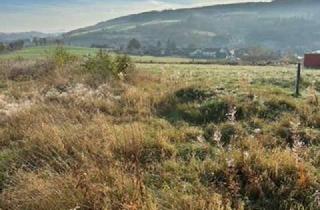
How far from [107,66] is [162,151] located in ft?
36.9

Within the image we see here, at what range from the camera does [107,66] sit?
19.0 m

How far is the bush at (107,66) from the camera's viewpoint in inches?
715

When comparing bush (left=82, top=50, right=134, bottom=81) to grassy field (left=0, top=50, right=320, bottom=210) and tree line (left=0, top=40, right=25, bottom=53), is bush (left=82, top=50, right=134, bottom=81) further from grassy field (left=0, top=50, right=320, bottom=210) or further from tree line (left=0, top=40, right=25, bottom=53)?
tree line (left=0, top=40, right=25, bottom=53)

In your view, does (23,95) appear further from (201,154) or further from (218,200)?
(218,200)

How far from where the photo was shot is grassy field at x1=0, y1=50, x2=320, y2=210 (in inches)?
245

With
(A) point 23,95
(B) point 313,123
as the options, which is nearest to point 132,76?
(A) point 23,95

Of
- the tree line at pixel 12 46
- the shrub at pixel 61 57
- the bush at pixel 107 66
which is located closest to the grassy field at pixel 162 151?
the bush at pixel 107 66

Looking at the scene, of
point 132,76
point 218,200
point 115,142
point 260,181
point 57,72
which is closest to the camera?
point 218,200

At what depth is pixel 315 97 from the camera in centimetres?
1291

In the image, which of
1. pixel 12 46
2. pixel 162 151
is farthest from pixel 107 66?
pixel 12 46

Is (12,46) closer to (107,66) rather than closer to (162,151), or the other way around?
(107,66)

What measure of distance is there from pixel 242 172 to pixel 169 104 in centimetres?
595

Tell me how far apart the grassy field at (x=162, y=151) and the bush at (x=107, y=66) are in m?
4.20

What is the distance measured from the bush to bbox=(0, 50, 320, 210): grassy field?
13.8ft
